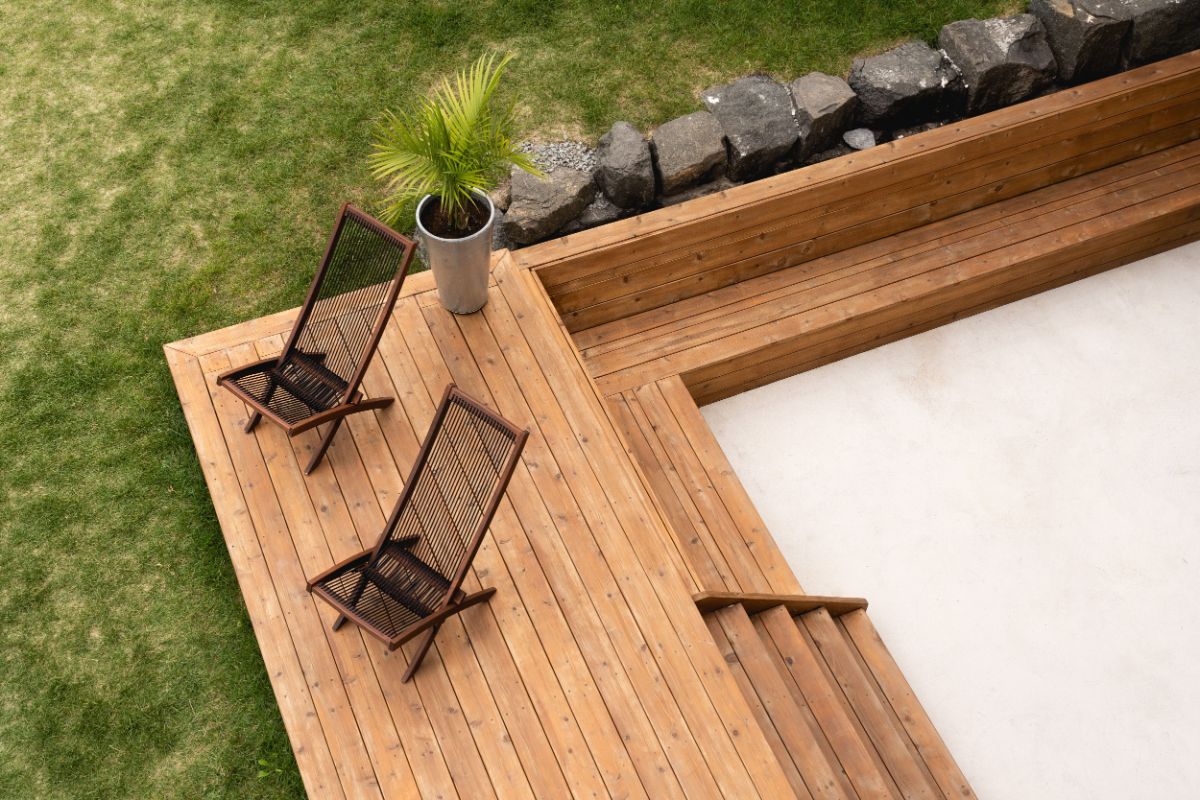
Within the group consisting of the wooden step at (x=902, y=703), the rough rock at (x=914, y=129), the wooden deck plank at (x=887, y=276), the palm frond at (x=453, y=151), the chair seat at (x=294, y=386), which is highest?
the palm frond at (x=453, y=151)

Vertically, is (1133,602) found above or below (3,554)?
below

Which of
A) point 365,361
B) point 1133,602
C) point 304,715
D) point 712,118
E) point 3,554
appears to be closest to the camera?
point 304,715

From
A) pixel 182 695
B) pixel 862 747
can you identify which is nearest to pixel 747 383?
pixel 862 747

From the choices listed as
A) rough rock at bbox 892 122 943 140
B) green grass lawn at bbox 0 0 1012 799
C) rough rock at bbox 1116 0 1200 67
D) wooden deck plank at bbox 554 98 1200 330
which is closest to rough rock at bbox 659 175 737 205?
wooden deck plank at bbox 554 98 1200 330

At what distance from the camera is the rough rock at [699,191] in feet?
20.1

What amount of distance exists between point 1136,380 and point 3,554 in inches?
245

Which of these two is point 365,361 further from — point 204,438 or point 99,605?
point 99,605

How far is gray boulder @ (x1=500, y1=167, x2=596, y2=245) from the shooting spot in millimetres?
5734

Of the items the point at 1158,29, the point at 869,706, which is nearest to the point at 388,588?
the point at 869,706

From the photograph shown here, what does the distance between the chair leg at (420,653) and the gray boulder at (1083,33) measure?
5155 millimetres

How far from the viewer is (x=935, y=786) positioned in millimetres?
4816

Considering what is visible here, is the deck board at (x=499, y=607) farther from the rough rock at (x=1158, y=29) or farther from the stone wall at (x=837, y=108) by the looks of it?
the rough rock at (x=1158, y=29)

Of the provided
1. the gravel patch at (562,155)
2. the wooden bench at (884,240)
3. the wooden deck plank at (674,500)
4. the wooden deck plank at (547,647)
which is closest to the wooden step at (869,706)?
the wooden deck plank at (674,500)

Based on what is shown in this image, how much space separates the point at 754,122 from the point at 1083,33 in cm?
211
